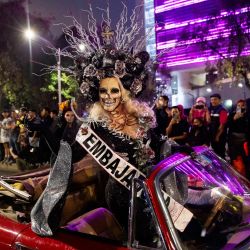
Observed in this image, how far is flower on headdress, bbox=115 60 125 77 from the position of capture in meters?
2.88

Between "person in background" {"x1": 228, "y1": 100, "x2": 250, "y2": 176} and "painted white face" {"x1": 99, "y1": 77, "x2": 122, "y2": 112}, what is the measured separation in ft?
14.3

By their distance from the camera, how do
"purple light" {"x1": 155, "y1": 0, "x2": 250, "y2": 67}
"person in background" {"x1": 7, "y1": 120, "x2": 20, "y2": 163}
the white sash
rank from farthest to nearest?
"purple light" {"x1": 155, "y1": 0, "x2": 250, "y2": 67}
"person in background" {"x1": 7, "y1": 120, "x2": 20, "y2": 163}
the white sash

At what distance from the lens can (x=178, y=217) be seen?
7.09ft

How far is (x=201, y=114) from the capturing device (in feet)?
23.7

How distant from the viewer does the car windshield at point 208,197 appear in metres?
2.20

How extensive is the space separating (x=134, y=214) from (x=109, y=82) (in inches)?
43.8

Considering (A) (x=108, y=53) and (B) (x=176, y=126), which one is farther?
(B) (x=176, y=126)

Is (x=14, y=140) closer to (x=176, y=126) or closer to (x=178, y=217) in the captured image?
(x=176, y=126)

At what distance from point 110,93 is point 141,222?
108 centimetres

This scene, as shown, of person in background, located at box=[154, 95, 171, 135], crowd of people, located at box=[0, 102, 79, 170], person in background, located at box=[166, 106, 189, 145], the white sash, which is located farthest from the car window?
person in background, located at box=[154, 95, 171, 135]

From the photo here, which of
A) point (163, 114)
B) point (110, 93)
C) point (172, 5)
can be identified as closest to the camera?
point (110, 93)

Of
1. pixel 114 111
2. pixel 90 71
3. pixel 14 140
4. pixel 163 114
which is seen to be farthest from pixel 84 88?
pixel 14 140

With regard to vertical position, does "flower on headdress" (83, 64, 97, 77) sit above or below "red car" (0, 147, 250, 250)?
above

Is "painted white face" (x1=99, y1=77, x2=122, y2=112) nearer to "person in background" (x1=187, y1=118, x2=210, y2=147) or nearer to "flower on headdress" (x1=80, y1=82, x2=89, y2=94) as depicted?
"flower on headdress" (x1=80, y1=82, x2=89, y2=94)
